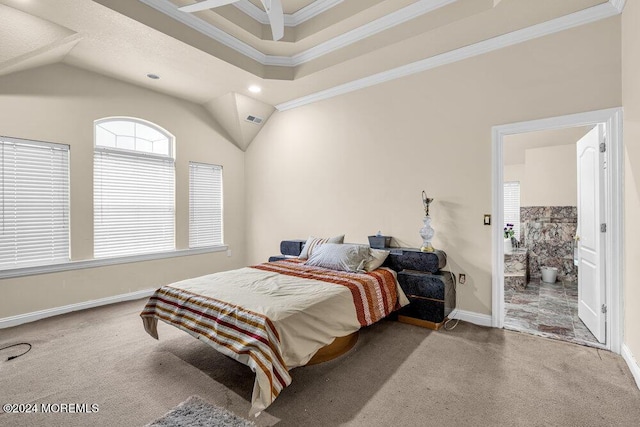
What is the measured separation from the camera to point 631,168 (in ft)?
8.02

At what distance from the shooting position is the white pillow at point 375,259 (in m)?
3.38

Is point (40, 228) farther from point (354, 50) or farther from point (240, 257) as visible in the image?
point (354, 50)

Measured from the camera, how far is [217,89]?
4.56m

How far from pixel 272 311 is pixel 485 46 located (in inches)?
135

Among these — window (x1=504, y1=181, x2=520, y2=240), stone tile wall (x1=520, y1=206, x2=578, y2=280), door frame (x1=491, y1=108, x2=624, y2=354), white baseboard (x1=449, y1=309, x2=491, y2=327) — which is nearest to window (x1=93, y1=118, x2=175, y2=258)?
white baseboard (x1=449, y1=309, x2=491, y2=327)

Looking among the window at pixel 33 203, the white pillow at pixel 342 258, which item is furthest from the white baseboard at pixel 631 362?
the window at pixel 33 203

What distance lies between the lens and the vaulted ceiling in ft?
9.17

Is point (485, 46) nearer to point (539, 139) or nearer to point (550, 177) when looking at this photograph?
point (539, 139)

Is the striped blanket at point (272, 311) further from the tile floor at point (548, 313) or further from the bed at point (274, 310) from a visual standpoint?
the tile floor at point (548, 313)

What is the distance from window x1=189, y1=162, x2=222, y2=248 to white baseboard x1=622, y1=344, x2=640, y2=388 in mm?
5268

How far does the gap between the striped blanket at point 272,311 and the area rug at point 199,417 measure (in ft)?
0.64

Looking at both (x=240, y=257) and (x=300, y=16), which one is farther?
(x=240, y=257)

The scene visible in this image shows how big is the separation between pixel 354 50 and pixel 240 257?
4.00m

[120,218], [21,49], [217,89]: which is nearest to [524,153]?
[217,89]
